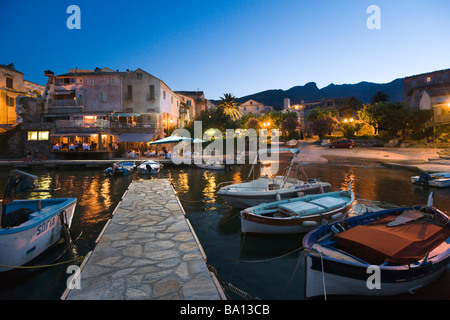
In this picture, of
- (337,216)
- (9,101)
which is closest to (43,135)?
(9,101)

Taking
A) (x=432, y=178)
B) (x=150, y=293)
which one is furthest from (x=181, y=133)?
(x=150, y=293)

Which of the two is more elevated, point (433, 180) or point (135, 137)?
point (135, 137)

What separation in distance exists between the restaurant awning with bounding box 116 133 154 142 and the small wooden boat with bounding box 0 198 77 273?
3302cm

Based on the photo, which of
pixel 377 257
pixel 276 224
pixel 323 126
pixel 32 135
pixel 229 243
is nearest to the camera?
pixel 377 257

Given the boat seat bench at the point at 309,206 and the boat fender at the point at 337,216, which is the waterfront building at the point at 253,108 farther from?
the boat fender at the point at 337,216

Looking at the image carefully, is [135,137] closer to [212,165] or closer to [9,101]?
[212,165]

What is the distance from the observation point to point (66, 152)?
133ft

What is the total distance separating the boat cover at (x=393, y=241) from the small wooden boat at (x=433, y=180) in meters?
16.5

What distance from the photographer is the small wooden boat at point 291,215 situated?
9.92m

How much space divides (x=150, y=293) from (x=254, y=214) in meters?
5.39

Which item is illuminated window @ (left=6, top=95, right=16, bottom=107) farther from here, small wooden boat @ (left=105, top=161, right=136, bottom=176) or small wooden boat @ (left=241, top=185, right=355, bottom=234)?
small wooden boat @ (left=241, top=185, right=355, bottom=234)

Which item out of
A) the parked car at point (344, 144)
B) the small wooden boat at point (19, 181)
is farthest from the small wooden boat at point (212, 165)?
the parked car at point (344, 144)

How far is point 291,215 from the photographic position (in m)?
10.2

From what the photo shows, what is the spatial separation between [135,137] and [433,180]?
4035 cm
